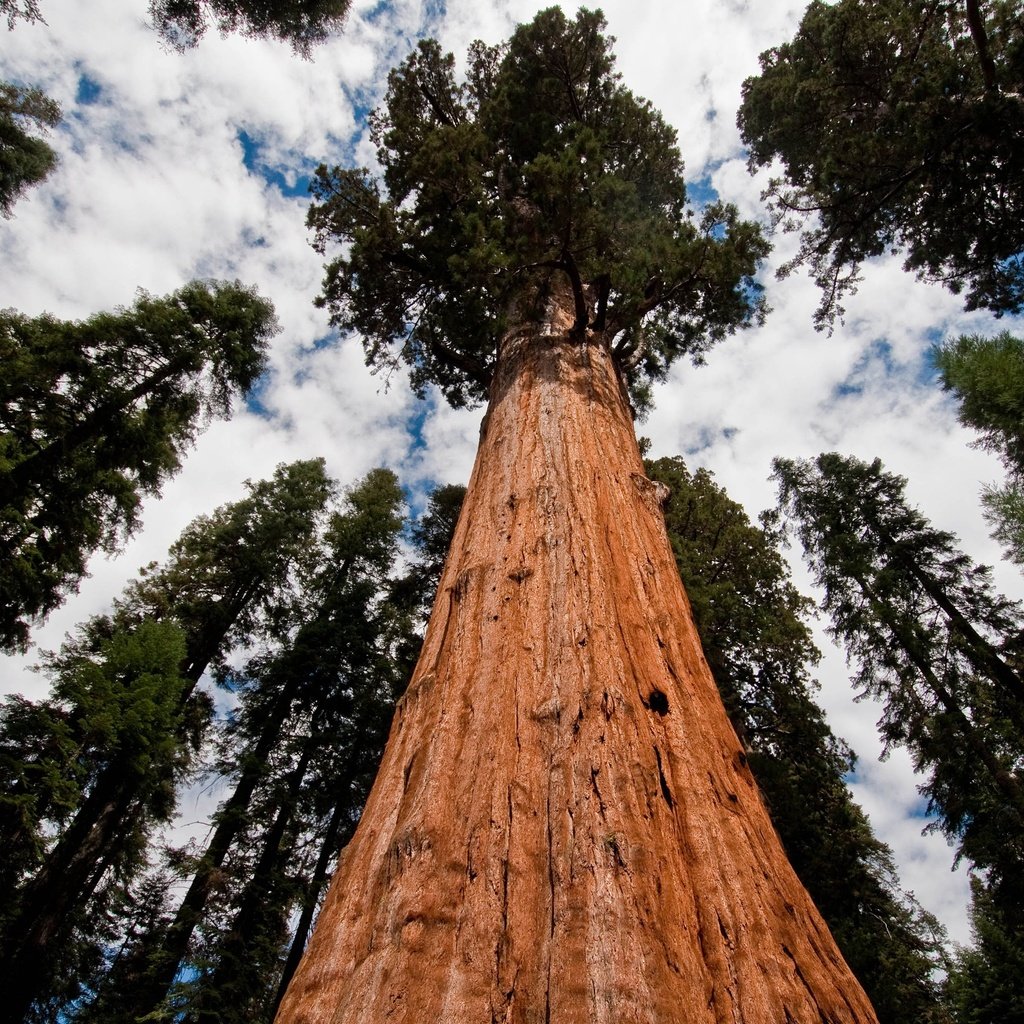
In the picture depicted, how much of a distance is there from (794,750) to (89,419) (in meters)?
12.7

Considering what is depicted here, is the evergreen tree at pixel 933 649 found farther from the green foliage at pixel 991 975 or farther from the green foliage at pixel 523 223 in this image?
the green foliage at pixel 523 223

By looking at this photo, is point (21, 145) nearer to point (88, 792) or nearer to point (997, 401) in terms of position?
point (88, 792)

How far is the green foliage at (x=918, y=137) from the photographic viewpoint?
291 inches

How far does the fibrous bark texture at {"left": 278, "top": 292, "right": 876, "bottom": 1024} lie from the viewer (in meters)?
1.43

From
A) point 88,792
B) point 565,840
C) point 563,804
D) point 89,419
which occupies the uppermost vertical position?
point 89,419

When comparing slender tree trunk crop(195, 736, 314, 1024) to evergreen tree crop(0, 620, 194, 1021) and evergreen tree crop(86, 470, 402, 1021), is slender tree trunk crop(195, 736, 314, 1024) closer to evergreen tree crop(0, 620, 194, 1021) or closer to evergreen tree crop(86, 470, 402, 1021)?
evergreen tree crop(86, 470, 402, 1021)

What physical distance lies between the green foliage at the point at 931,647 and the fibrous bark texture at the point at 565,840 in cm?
997

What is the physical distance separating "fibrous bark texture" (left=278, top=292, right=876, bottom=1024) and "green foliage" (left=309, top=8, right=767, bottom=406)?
3427mm

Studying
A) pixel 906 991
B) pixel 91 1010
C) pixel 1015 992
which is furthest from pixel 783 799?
pixel 91 1010

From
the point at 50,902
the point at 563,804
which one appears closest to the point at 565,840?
the point at 563,804

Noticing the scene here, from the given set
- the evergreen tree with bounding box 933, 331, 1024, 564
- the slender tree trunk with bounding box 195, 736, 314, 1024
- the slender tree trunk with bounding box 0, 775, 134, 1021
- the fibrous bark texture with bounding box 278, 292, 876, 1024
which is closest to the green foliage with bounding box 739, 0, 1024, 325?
the evergreen tree with bounding box 933, 331, 1024, 564

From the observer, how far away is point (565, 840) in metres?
1.72

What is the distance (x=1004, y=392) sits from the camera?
1105 centimetres

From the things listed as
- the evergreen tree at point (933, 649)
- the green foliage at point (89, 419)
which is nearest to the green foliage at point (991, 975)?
the evergreen tree at point (933, 649)
